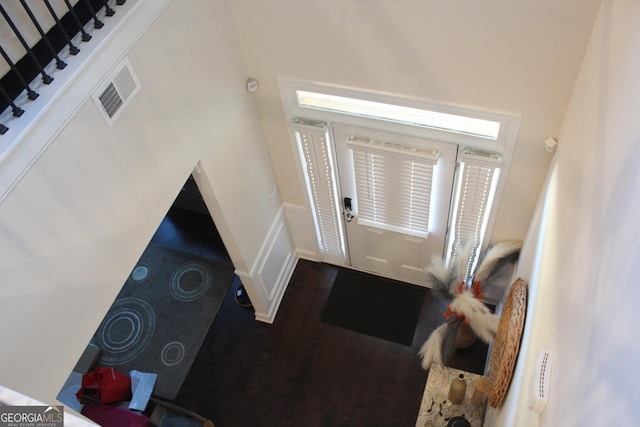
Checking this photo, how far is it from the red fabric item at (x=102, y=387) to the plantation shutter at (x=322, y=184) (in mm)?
2316

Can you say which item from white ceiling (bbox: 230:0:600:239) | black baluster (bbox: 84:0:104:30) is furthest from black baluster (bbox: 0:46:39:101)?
white ceiling (bbox: 230:0:600:239)

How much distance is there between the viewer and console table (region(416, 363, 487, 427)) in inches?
174

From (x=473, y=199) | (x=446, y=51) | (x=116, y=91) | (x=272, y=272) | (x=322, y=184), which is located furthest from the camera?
(x=272, y=272)

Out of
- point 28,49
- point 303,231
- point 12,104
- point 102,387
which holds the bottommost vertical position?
point 102,387

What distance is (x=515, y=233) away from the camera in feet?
14.8

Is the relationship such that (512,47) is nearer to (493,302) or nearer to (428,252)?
(428,252)

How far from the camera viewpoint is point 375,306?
5598 millimetres

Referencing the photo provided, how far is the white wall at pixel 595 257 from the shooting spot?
146 centimetres

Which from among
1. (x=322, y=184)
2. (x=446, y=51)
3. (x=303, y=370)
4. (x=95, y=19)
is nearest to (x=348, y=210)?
(x=322, y=184)

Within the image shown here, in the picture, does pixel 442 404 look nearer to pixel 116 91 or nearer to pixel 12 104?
pixel 116 91

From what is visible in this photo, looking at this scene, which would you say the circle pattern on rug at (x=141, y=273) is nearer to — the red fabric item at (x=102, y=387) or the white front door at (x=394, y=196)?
the red fabric item at (x=102, y=387)

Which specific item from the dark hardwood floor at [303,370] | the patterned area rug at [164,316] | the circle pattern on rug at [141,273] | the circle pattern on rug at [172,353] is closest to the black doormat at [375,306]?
the dark hardwood floor at [303,370]

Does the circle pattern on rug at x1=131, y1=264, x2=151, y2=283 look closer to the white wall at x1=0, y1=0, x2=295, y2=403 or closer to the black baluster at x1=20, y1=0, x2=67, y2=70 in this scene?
the white wall at x1=0, y1=0, x2=295, y2=403

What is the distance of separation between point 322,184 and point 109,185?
2329 millimetres
